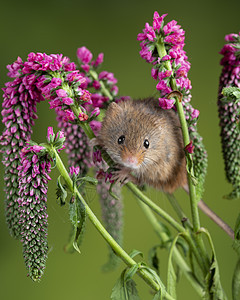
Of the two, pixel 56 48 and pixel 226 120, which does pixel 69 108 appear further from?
pixel 56 48

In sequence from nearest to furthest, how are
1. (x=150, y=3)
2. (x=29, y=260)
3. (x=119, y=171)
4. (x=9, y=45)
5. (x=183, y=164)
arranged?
(x=29, y=260), (x=119, y=171), (x=183, y=164), (x=9, y=45), (x=150, y=3)

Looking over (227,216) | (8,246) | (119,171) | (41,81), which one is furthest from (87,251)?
(41,81)

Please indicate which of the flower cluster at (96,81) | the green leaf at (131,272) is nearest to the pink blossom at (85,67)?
the flower cluster at (96,81)

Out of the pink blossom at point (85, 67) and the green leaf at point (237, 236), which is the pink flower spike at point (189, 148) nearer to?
the green leaf at point (237, 236)

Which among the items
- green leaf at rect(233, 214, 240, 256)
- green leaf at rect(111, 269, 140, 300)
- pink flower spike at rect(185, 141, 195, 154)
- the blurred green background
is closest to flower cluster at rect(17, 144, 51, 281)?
green leaf at rect(111, 269, 140, 300)

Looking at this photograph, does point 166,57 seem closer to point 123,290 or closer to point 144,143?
point 144,143

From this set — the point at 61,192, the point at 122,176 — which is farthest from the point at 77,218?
the point at 122,176
